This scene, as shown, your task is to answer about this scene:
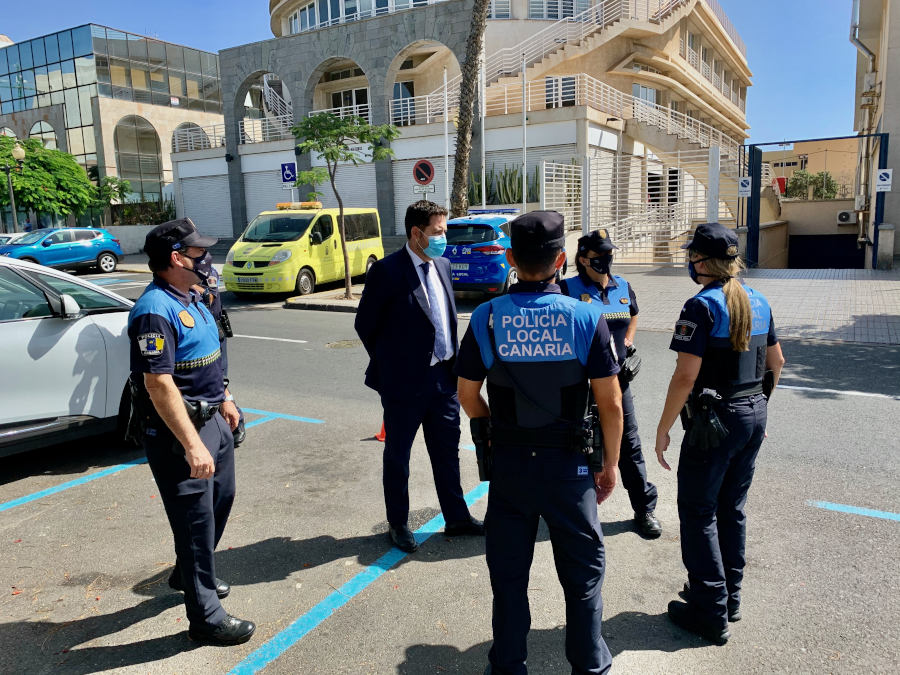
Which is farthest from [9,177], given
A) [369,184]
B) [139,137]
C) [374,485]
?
[374,485]

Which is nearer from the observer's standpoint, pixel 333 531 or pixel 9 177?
pixel 333 531

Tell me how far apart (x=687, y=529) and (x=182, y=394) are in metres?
2.25

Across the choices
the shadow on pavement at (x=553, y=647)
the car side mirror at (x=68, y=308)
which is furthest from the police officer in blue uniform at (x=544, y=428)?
the car side mirror at (x=68, y=308)

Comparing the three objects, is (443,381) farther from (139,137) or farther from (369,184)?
(139,137)

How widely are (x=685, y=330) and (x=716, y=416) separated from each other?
375 millimetres

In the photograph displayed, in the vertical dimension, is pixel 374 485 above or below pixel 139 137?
below

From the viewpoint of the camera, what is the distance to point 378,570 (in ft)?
11.7

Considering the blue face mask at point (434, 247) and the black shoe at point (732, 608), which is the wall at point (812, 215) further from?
the black shoe at point (732, 608)

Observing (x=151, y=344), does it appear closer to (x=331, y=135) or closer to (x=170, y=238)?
(x=170, y=238)

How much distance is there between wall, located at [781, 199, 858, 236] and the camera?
1209 inches

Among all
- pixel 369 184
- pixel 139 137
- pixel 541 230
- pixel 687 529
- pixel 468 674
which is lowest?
pixel 468 674

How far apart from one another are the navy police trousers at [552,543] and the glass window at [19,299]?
153 inches

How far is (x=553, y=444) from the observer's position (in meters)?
2.40

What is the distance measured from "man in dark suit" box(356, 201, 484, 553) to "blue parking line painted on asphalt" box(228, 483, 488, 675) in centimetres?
16
